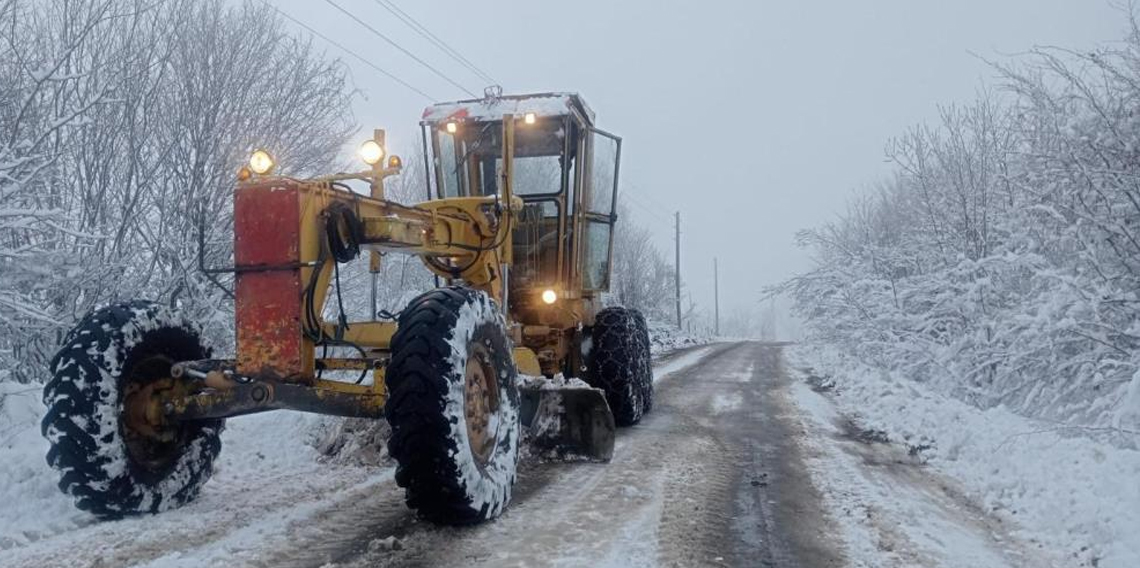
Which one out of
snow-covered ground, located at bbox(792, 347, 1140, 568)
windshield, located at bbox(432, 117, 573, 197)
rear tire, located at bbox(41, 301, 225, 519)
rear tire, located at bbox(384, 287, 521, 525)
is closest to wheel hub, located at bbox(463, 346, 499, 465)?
rear tire, located at bbox(384, 287, 521, 525)

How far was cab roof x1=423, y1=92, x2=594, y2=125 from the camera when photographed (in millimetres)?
7234

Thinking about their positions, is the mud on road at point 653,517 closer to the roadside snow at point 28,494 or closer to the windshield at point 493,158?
the roadside snow at point 28,494

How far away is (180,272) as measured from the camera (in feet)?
26.7

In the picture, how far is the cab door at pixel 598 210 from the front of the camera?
7844 mm

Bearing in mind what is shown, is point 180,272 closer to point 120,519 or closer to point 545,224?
point 545,224

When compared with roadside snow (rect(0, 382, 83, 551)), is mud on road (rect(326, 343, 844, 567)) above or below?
below

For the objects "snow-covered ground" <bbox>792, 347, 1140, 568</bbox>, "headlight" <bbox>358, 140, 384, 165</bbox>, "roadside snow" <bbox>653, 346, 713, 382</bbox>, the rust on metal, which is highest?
"headlight" <bbox>358, 140, 384, 165</bbox>

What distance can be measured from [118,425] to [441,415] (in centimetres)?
174

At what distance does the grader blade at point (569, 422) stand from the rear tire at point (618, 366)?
5.84 ft

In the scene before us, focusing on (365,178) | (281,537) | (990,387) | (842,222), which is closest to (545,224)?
(365,178)

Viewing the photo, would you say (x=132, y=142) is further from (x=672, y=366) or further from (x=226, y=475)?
(x=672, y=366)

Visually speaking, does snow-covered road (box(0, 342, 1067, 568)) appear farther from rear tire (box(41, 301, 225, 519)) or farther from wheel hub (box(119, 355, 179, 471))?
wheel hub (box(119, 355, 179, 471))

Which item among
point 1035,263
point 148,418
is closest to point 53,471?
point 148,418

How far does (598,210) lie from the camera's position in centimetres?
826
